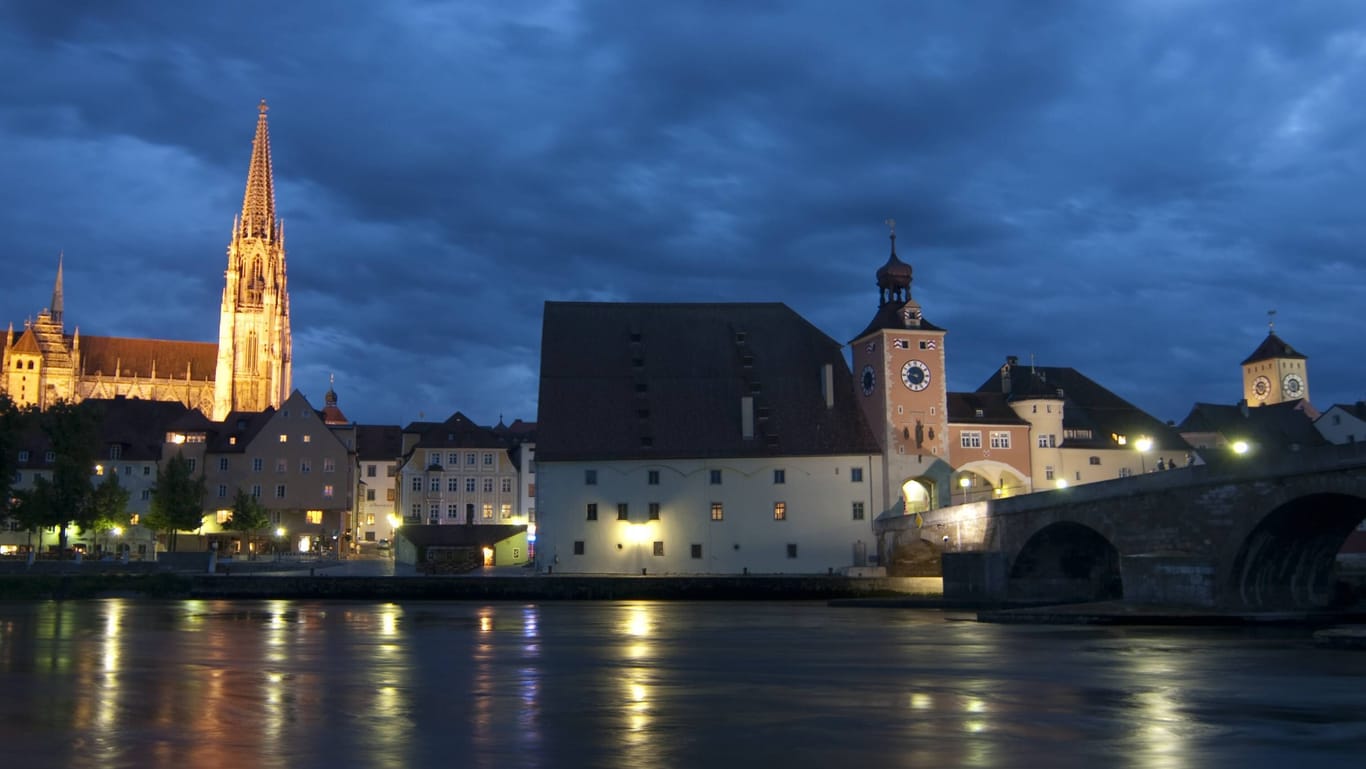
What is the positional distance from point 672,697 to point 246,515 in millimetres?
68076

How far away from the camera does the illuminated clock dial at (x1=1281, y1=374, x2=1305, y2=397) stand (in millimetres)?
152750

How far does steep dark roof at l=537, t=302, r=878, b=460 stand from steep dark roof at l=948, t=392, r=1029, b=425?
7671mm

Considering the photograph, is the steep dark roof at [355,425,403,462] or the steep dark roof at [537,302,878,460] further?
the steep dark roof at [355,425,403,462]

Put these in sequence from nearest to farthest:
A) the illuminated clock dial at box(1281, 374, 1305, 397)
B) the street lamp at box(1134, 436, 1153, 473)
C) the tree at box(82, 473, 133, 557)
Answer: the tree at box(82, 473, 133, 557) → the street lamp at box(1134, 436, 1153, 473) → the illuminated clock dial at box(1281, 374, 1305, 397)

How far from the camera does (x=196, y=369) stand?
7210 inches

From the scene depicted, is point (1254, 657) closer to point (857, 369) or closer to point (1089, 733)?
point (1089, 733)

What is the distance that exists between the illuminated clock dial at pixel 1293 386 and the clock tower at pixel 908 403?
328 feet

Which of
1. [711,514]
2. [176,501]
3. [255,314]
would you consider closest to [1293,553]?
[711,514]

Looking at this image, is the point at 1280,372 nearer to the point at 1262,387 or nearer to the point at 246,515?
the point at 1262,387

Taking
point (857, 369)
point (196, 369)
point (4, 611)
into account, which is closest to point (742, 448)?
point (857, 369)

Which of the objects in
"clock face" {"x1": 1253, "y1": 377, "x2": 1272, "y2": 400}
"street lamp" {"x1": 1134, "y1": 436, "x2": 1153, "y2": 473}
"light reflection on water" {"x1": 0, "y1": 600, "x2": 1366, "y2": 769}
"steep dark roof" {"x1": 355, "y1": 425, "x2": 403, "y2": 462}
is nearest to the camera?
"light reflection on water" {"x1": 0, "y1": 600, "x2": 1366, "y2": 769}

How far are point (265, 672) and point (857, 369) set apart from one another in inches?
2122

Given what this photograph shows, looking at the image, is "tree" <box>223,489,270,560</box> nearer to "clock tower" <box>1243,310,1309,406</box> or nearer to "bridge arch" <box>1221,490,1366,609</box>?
"bridge arch" <box>1221,490,1366,609</box>

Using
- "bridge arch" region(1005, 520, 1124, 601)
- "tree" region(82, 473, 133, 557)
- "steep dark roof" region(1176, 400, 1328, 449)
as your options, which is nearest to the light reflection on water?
"bridge arch" region(1005, 520, 1124, 601)
